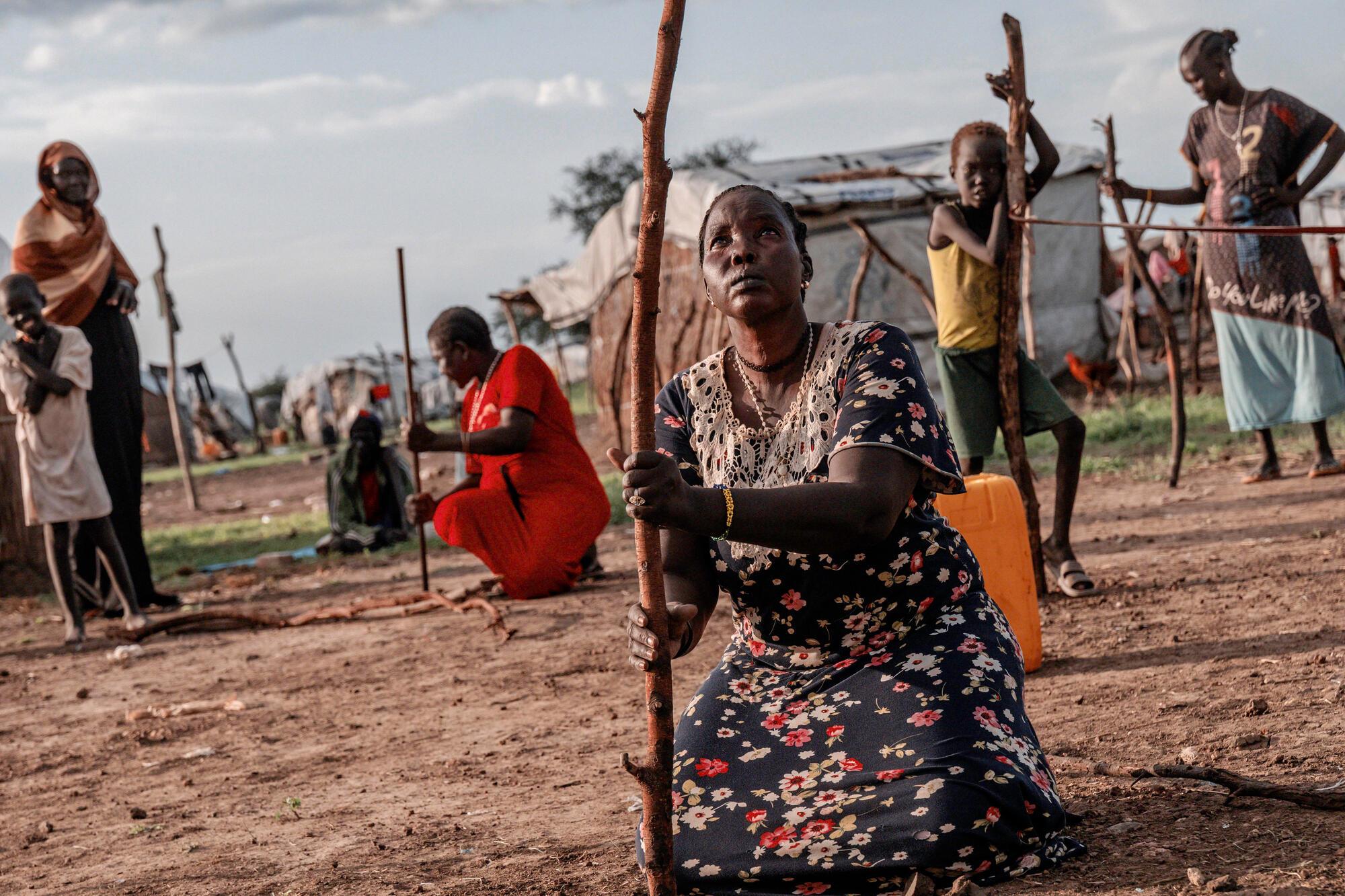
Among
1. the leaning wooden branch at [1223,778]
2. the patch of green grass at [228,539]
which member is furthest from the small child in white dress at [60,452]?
the leaning wooden branch at [1223,778]

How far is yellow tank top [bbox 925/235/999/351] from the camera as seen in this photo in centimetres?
476

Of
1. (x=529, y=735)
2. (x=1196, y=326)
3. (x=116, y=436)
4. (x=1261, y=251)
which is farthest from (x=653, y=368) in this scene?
(x=1196, y=326)

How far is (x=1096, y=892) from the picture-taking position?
7.23 feet

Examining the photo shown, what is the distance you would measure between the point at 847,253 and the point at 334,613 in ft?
24.7

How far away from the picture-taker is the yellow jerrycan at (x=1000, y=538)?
370cm

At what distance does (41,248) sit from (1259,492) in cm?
662

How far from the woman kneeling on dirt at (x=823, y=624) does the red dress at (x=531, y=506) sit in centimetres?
343

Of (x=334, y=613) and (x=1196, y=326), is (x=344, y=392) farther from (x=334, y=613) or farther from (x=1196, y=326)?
(x=334, y=613)

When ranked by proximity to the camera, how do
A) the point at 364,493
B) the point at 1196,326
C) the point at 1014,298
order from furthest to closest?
1. the point at 1196,326
2. the point at 364,493
3. the point at 1014,298

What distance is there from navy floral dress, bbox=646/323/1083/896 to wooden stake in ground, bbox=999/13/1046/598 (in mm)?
2012

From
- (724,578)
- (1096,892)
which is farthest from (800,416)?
(1096,892)

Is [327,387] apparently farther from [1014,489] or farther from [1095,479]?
[1014,489]

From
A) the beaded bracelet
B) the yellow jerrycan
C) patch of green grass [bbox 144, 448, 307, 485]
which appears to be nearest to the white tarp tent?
the yellow jerrycan

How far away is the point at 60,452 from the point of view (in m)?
6.50
